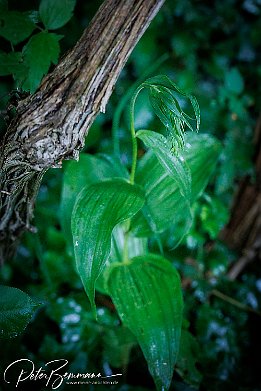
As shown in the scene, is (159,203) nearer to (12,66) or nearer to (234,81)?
(12,66)

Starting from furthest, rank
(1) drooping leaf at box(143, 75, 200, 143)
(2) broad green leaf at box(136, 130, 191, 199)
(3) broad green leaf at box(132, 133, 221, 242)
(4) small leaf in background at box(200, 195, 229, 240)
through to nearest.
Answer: (4) small leaf in background at box(200, 195, 229, 240)
(3) broad green leaf at box(132, 133, 221, 242)
(2) broad green leaf at box(136, 130, 191, 199)
(1) drooping leaf at box(143, 75, 200, 143)

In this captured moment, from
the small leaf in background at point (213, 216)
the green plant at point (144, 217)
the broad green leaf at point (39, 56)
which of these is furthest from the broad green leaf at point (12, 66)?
the small leaf in background at point (213, 216)

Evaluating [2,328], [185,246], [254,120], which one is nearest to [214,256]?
[185,246]

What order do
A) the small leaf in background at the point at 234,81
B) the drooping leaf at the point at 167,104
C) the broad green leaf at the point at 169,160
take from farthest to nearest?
the small leaf in background at the point at 234,81, the broad green leaf at the point at 169,160, the drooping leaf at the point at 167,104

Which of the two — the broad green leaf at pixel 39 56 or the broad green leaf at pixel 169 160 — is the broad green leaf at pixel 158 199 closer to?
the broad green leaf at pixel 169 160

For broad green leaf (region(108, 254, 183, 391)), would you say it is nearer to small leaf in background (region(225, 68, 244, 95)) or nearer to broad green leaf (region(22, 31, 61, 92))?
broad green leaf (region(22, 31, 61, 92))

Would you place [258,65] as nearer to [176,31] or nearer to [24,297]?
[176,31]

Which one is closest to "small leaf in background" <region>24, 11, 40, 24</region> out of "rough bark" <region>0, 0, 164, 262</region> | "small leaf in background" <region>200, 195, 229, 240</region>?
"rough bark" <region>0, 0, 164, 262</region>
